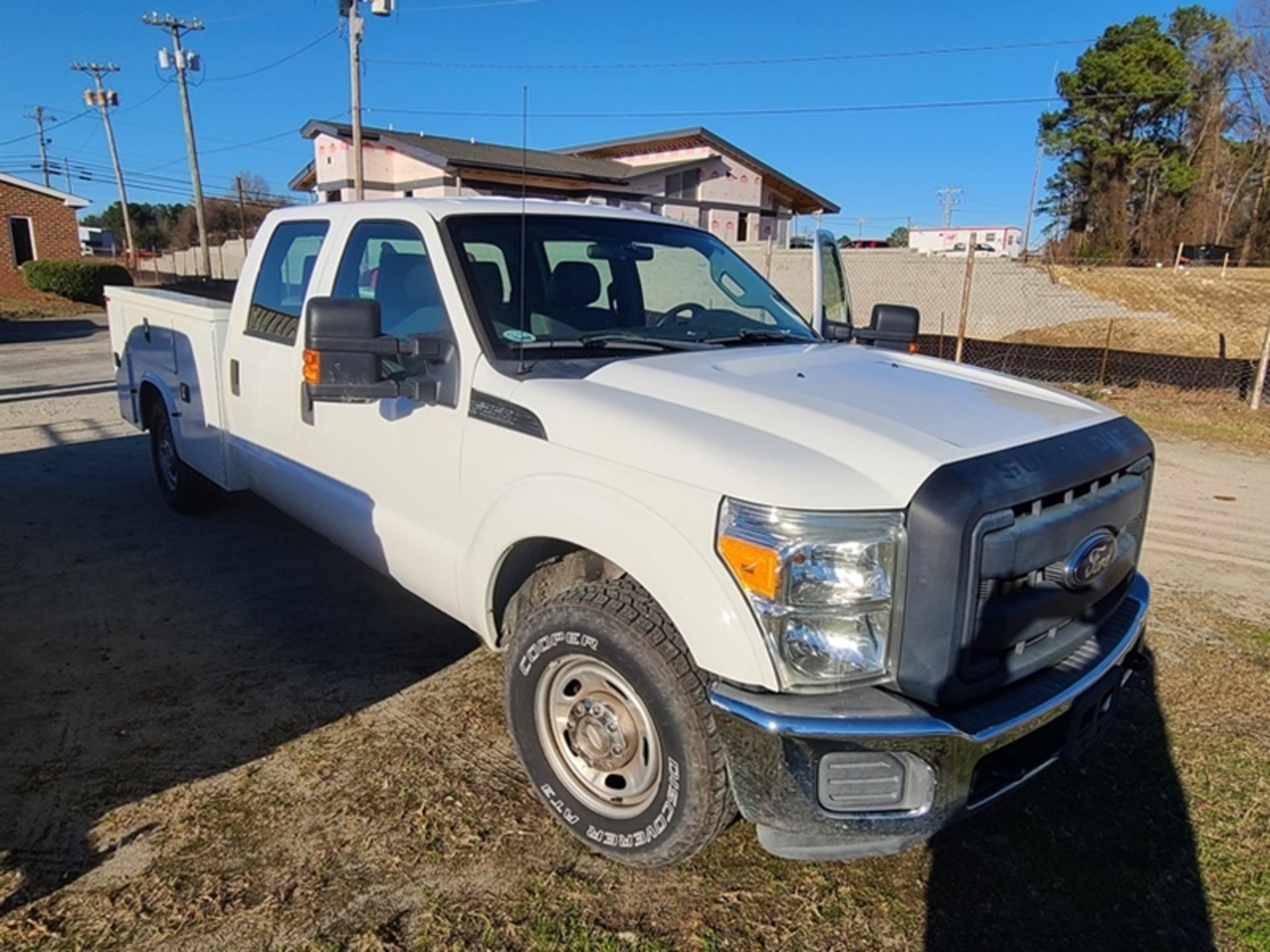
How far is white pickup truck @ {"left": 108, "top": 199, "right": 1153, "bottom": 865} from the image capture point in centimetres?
227

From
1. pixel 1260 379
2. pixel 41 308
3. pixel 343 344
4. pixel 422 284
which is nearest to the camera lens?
pixel 343 344

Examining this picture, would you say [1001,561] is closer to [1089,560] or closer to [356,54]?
[1089,560]

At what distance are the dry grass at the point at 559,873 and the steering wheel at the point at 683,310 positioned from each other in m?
1.85

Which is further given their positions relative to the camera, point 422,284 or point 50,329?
point 50,329

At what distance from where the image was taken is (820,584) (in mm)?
2270

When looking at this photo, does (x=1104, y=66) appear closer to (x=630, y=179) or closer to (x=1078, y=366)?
(x=630, y=179)

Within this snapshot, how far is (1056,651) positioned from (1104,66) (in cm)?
5084

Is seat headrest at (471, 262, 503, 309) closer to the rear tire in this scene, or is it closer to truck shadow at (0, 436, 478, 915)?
truck shadow at (0, 436, 478, 915)

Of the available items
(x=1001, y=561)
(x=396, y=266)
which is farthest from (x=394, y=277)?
(x=1001, y=561)

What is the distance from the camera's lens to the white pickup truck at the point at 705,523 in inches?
89.2

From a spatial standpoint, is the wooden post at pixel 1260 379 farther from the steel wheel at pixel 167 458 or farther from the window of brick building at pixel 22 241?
the window of brick building at pixel 22 241

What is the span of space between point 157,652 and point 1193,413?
11689mm

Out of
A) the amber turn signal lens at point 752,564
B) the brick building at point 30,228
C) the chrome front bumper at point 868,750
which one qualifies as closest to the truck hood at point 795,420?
the amber turn signal lens at point 752,564

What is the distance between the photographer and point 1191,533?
6.46 meters
